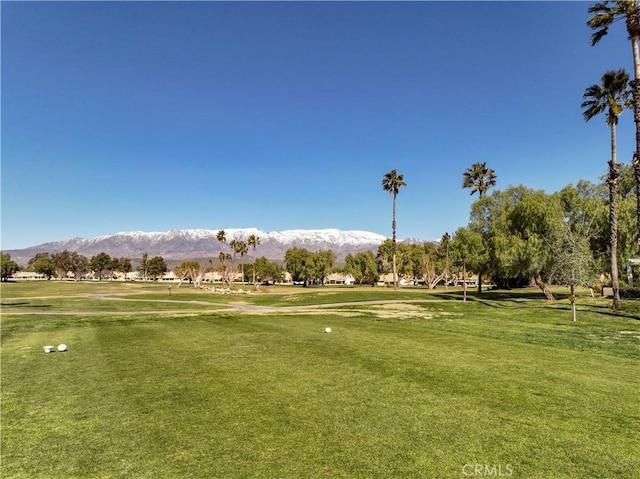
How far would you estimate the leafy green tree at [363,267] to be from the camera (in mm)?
135375

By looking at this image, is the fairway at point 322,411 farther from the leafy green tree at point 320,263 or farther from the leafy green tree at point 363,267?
the leafy green tree at point 320,263

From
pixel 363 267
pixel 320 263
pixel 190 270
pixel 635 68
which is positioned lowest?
pixel 190 270

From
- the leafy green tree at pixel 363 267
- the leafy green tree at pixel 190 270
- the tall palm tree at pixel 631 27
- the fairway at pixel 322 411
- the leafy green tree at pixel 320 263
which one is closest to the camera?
the fairway at pixel 322 411

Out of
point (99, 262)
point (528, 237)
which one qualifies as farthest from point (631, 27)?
point (99, 262)

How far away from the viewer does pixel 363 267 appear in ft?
449

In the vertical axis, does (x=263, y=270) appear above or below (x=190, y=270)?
above

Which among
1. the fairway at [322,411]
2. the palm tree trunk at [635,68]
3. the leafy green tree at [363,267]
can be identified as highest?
the palm tree trunk at [635,68]

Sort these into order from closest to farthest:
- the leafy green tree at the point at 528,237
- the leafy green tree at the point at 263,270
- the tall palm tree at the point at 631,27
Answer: the tall palm tree at the point at 631,27 → the leafy green tree at the point at 528,237 → the leafy green tree at the point at 263,270

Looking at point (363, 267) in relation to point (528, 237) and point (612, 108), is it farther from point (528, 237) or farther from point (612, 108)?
point (612, 108)

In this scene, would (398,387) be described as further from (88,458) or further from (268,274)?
(268,274)

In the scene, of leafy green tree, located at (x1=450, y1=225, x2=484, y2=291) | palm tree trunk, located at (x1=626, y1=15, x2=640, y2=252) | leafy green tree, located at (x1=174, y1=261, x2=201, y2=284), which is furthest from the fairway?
leafy green tree, located at (x1=174, y1=261, x2=201, y2=284)

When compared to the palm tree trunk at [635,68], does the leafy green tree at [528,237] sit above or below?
below

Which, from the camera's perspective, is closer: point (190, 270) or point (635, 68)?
point (635, 68)

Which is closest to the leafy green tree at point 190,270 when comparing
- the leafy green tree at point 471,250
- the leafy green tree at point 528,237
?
the leafy green tree at point 471,250
